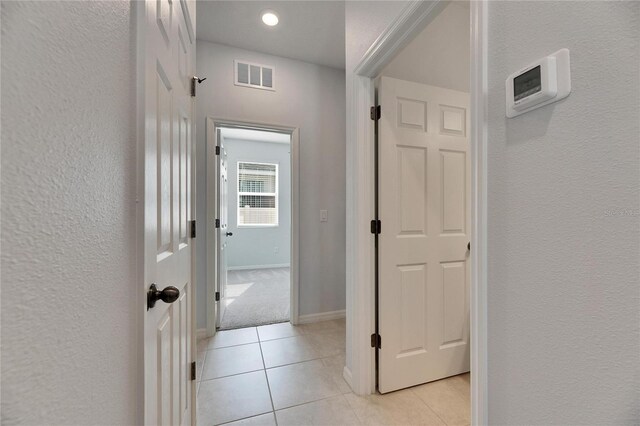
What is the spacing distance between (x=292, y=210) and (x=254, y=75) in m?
1.42

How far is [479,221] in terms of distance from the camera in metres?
0.81

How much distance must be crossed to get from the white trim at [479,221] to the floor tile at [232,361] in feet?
5.23

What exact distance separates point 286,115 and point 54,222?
2604 millimetres

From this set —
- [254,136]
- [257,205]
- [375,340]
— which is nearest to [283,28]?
[375,340]

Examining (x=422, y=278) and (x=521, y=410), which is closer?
(x=521, y=410)

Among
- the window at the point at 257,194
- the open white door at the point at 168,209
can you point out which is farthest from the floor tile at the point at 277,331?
the window at the point at 257,194

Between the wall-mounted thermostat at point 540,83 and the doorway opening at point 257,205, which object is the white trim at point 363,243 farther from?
the doorway opening at point 257,205

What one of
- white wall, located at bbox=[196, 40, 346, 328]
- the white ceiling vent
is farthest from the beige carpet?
the white ceiling vent

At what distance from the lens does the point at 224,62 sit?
2.55 meters

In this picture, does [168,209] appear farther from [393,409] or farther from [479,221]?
[393,409]

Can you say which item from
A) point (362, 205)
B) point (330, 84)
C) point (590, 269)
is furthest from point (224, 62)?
point (590, 269)

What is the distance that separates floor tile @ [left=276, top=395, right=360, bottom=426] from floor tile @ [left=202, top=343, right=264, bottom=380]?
0.51 meters

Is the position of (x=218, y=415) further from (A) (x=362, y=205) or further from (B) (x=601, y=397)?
(B) (x=601, y=397)

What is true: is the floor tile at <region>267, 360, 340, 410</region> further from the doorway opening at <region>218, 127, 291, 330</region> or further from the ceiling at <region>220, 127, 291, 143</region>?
the ceiling at <region>220, 127, 291, 143</region>
